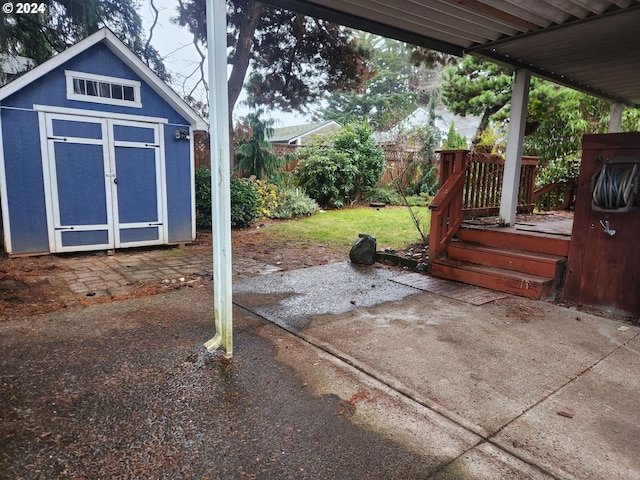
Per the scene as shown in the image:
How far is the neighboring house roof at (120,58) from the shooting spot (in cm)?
497

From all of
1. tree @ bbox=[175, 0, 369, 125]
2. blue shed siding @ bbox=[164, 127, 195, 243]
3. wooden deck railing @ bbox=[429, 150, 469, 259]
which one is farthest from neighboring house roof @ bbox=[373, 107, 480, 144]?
blue shed siding @ bbox=[164, 127, 195, 243]

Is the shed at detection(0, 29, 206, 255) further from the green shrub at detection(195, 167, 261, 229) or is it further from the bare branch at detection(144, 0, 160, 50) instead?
the bare branch at detection(144, 0, 160, 50)

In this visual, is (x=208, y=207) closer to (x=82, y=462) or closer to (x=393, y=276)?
(x=393, y=276)

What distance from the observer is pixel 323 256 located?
5.89m

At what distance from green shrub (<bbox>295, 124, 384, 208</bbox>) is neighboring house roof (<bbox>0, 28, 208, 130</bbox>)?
212 inches

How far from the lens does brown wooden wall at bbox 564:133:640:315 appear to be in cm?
335

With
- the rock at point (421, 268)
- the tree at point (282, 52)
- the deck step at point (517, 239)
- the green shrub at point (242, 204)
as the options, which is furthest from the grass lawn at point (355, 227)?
the tree at point (282, 52)

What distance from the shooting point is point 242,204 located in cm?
849

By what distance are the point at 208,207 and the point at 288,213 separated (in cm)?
256

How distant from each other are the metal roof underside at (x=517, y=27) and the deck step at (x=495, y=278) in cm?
240

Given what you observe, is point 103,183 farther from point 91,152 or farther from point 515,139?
point 515,139

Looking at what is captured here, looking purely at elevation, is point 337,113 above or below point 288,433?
above

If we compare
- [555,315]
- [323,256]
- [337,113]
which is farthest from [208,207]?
[337,113]

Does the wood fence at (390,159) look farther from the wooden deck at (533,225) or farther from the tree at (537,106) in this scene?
the wooden deck at (533,225)
